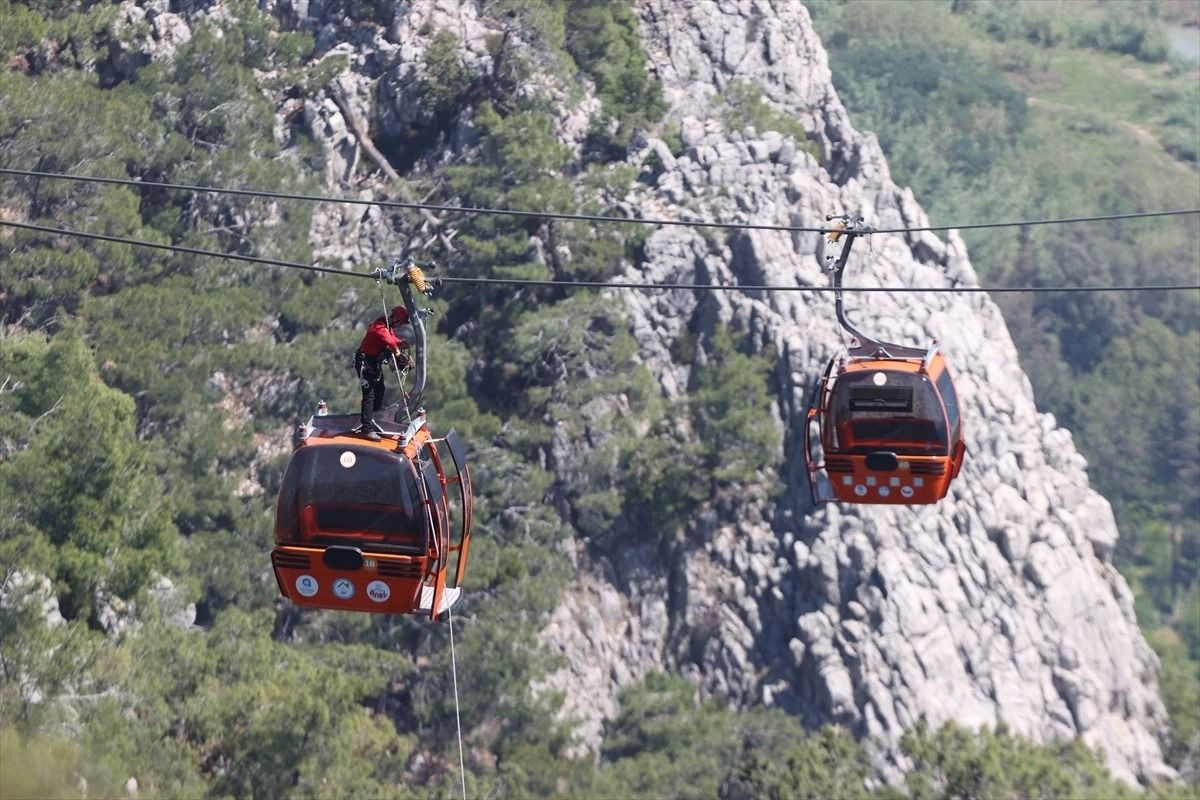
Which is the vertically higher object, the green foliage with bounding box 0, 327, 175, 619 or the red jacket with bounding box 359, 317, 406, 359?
the red jacket with bounding box 359, 317, 406, 359

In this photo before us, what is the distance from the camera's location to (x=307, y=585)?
16.5 meters

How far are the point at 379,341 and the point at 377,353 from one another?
113 millimetres

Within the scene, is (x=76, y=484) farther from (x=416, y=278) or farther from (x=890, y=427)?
(x=416, y=278)

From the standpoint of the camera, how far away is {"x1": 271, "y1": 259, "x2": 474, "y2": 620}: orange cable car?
629 inches

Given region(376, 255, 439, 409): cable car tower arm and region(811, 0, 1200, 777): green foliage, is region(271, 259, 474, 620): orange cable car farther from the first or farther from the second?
region(811, 0, 1200, 777): green foliage

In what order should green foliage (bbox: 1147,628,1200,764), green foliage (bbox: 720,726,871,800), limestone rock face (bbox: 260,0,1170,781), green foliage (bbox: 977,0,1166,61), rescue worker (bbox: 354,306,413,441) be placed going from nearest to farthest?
1. rescue worker (bbox: 354,306,413,441)
2. green foliage (bbox: 720,726,871,800)
3. limestone rock face (bbox: 260,0,1170,781)
4. green foliage (bbox: 1147,628,1200,764)
5. green foliage (bbox: 977,0,1166,61)

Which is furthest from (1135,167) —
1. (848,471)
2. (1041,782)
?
(848,471)

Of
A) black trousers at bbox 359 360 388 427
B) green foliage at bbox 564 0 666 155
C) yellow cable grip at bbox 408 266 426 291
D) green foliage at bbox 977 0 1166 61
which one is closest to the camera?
yellow cable grip at bbox 408 266 426 291

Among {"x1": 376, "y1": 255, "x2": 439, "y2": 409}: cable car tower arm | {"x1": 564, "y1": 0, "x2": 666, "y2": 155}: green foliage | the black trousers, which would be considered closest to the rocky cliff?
{"x1": 564, "y1": 0, "x2": 666, "y2": 155}: green foliage

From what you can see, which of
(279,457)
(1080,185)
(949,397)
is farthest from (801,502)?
(1080,185)

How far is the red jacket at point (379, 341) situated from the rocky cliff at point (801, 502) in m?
25.2

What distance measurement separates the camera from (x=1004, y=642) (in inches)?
1713

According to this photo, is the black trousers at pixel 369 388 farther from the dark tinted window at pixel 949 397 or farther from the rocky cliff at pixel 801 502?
the rocky cliff at pixel 801 502

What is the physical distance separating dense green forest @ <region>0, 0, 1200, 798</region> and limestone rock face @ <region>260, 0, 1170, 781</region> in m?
0.89
